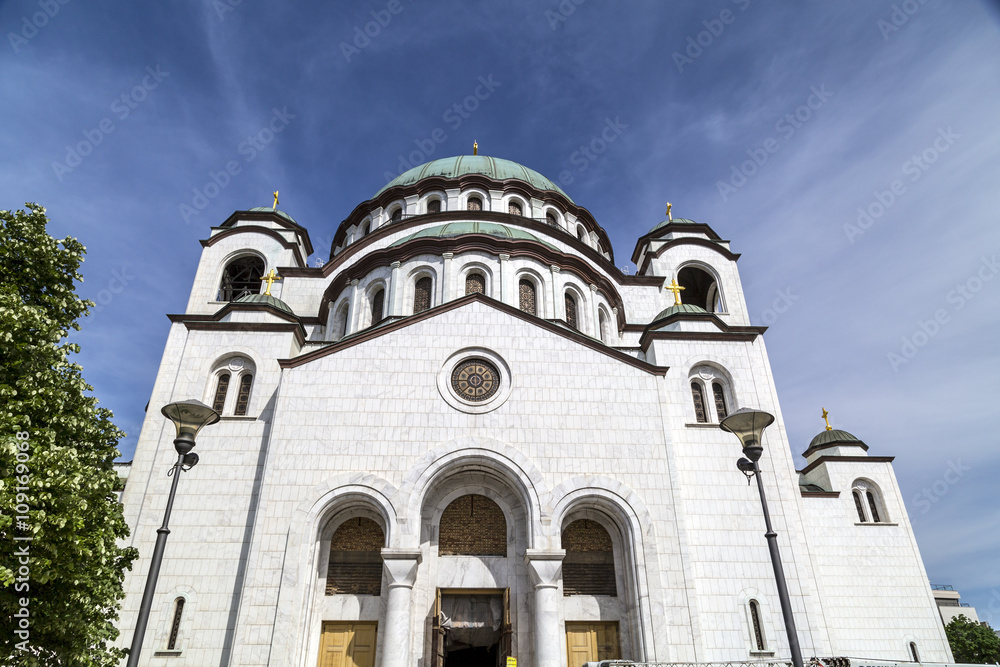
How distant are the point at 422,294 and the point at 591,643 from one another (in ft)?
42.4

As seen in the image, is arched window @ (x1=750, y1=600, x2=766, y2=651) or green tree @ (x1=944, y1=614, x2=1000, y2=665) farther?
green tree @ (x1=944, y1=614, x2=1000, y2=665)

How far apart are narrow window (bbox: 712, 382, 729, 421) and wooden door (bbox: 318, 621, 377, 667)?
38.9 ft

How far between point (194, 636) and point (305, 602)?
276 centimetres

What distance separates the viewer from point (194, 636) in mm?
14383

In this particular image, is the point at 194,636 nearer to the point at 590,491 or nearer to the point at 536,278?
the point at 590,491

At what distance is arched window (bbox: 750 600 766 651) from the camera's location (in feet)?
48.5

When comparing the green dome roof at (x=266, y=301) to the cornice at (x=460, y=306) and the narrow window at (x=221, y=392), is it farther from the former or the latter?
the cornice at (x=460, y=306)

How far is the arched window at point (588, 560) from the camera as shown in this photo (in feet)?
51.4

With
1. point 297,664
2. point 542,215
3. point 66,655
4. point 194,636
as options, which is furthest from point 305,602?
point 542,215

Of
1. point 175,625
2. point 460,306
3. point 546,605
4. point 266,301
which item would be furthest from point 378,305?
point 546,605

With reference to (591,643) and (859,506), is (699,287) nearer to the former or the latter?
(859,506)

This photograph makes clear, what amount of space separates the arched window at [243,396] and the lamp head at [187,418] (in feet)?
28.8

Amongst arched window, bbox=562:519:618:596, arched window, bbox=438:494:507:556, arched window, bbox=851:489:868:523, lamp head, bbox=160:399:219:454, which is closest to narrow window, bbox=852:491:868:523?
arched window, bbox=851:489:868:523

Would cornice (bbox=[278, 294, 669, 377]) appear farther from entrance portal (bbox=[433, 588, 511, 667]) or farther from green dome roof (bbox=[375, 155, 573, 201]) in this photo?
green dome roof (bbox=[375, 155, 573, 201])
